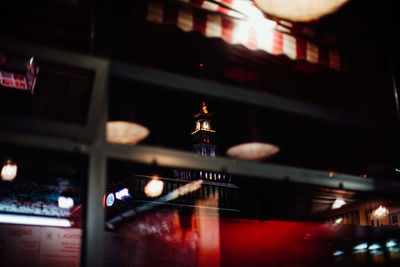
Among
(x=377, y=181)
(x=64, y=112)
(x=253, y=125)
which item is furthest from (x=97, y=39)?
(x=253, y=125)

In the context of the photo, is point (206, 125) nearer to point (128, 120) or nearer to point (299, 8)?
point (128, 120)

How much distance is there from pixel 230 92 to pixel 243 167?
0.46 metres

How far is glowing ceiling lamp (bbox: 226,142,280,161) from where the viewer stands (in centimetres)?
349

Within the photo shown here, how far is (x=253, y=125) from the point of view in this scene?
418 centimetres

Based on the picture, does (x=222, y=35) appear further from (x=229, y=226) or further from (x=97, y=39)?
(x=229, y=226)

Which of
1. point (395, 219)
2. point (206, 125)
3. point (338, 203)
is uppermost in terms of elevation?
point (206, 125)

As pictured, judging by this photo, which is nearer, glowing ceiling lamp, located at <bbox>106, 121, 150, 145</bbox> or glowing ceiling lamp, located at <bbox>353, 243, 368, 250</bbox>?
glowing ceiling lamp, located at <bbox>106, 121, 150, 145</bbox>

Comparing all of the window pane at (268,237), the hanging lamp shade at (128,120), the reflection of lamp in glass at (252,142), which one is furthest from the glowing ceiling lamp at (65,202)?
the reflection of lamp in glass at (252,142)

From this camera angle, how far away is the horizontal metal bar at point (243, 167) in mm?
2004

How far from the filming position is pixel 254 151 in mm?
3654

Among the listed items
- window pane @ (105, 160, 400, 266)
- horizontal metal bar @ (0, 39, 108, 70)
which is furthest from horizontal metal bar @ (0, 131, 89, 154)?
window pane @ (105, 160, 400, 266)

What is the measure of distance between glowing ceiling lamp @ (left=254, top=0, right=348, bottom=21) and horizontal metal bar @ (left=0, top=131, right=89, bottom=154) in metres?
1.46

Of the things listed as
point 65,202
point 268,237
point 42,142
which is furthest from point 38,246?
point 42,142

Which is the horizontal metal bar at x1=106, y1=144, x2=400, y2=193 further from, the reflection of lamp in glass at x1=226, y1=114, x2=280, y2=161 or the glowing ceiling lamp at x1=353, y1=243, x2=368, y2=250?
the glowing ceiling lamp at x1=353, y1=243, x2=368, y2=250
